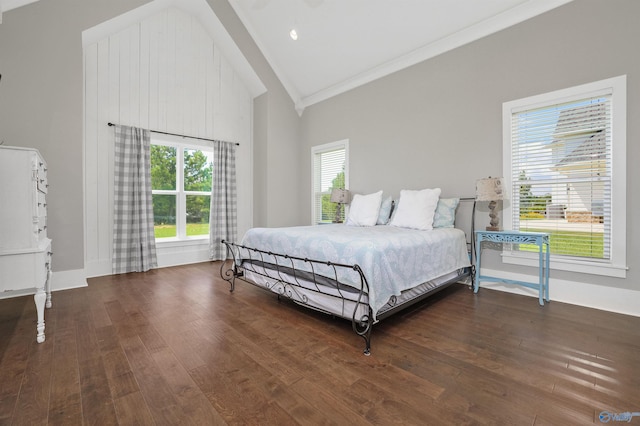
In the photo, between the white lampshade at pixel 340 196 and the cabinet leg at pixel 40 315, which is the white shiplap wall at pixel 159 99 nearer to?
the white lampshade at pixel 340 196

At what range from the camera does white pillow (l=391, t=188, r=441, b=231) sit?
10.8ft

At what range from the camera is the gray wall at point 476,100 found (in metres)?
2.59

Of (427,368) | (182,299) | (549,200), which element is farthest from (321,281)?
(549,200)

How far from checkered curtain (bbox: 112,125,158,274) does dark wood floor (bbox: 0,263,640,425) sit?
1.42 m

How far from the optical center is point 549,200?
3.04 m

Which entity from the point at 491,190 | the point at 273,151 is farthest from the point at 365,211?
the point at 273,151

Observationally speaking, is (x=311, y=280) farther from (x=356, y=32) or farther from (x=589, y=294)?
(x=356, y=32)

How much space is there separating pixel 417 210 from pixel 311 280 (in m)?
1.64

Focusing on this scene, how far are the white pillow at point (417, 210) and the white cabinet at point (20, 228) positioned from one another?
3296mm

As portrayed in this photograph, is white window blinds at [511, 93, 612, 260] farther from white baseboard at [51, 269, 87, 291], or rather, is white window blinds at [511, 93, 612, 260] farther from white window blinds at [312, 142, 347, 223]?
white baseboard at [51, 269, 87, 291]

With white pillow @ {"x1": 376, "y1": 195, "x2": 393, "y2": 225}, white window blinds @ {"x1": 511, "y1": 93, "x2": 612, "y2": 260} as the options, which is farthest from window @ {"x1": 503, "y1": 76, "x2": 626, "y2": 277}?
white pillow @ {"x1": 376, "y1": 195, "x2": 393, "y2": 225}

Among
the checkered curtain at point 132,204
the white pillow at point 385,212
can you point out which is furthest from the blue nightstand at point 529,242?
the checkered curtain at point 132,204

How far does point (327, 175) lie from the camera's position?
534cm

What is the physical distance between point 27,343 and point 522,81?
4966 mm
